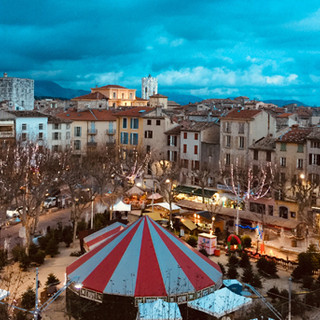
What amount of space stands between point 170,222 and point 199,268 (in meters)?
15.0

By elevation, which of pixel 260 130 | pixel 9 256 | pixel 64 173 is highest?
pixel 260 130

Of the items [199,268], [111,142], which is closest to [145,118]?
[111,142]

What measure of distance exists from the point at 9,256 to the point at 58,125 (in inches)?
1562

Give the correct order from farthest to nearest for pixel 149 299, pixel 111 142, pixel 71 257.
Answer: pixel 111 142 → pixel 71 257 → pixel 149 299

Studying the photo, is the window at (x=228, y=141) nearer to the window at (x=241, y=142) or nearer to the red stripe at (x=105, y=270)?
the window at (x=241, y=142)

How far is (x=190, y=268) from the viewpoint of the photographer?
66.9 feet

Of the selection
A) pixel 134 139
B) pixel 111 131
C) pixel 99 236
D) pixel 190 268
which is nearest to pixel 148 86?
pixel 111 131

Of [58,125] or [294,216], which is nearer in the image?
[294,216]

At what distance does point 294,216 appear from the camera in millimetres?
42125

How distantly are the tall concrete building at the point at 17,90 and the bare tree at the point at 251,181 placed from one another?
224ft

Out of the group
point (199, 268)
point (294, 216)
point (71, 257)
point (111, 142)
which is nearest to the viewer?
point (199, 268)

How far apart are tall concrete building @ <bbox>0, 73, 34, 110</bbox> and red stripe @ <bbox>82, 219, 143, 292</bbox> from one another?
8750cm

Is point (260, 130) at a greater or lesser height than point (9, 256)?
greater

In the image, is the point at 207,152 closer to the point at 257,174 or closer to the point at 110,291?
the point at 257,174
